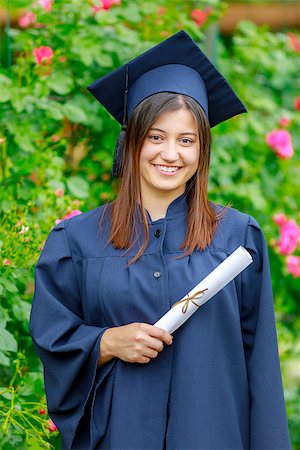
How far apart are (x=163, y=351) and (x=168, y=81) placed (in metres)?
0.76

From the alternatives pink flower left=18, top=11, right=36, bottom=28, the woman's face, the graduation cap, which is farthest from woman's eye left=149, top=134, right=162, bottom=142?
pink flower left=18, top=11, right=36, bottom=28

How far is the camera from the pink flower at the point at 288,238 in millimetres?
4559

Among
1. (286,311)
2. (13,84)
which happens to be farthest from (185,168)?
(286,311)

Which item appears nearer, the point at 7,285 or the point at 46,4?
the point at 7,285

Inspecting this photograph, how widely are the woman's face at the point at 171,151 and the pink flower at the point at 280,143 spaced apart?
6.35 ft

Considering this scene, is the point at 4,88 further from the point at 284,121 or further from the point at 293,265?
the point at 284,121

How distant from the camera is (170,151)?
9.27 ft

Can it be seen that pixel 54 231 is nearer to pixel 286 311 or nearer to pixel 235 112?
pixel 235 112

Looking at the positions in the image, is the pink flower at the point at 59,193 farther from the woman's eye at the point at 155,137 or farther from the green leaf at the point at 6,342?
the woman's eye at the point at 155,137

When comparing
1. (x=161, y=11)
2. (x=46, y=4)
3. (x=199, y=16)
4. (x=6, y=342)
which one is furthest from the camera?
(x=199, y=16)

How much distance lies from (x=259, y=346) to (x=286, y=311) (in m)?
2.15

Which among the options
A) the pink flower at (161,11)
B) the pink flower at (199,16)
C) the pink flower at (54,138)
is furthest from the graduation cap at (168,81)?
the pink flower at (199,16)

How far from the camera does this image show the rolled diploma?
273 cm

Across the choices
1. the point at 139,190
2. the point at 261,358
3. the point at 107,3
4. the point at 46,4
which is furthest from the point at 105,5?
the point at 261,358
